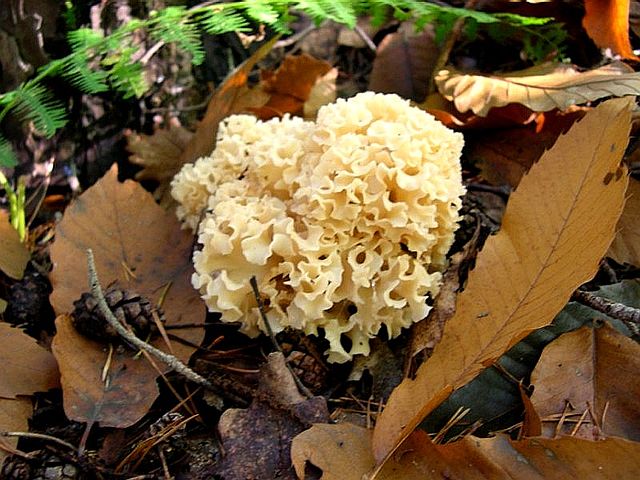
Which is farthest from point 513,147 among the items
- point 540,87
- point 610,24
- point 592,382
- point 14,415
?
point 14,415

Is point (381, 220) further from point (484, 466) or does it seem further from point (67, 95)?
point (67, 95)

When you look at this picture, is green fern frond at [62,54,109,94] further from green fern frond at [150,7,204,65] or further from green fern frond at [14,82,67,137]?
green fern frond at [150,7,204,65]

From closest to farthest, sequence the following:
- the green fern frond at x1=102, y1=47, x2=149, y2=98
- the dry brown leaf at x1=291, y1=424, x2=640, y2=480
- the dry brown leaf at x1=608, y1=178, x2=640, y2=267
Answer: the dry brown leaf at x1=291, y1=424, x2=640, y2=480
the dry brown leaf at x1=608, y1=178, x2=640, y2=267
the green fern frond at x1=102, y1=47, x2=149, y2=98

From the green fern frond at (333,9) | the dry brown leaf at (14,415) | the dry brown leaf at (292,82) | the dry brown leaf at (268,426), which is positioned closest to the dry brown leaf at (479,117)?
the green fern frond at (333,9)

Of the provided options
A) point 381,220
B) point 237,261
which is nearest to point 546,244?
point 381,220

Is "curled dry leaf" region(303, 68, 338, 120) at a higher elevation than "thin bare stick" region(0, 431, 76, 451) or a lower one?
higher

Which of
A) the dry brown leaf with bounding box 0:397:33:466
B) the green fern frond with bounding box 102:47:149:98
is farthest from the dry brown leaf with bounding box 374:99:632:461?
the green fern frond with bounding box 102:47:149:98

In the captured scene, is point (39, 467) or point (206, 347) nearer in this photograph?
point (39, 467)
